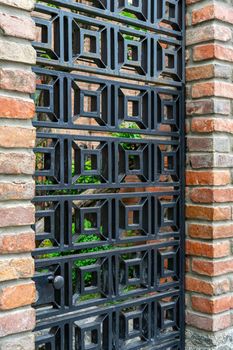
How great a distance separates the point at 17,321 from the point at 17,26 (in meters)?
1.04

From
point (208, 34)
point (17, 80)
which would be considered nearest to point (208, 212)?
point (208, 34)

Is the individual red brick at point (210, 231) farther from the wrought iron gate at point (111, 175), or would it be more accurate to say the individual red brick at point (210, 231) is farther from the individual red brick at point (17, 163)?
the individual red brick at point (17, 163)

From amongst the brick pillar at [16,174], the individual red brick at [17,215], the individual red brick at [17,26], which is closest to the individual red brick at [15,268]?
the brick pillar at [16,174]

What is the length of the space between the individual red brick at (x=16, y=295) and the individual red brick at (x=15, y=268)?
0.03 metres

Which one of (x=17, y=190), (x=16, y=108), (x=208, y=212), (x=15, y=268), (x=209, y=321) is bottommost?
(x=209, y=321)

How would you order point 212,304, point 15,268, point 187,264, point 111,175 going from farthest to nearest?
1. point 187,264
2. point 212,304
3. point 111,175
4. point 15,268

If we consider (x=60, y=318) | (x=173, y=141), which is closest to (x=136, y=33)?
(x=173, y=141)

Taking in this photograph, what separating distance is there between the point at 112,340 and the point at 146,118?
1.07m

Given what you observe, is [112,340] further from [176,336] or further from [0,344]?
[0,344]

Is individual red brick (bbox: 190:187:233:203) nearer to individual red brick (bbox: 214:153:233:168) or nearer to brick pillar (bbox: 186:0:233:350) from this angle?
brick pillar (bbox: 186:0:233:350)

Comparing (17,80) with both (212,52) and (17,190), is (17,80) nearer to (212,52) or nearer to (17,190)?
(17,190)

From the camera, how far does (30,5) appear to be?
1.71m

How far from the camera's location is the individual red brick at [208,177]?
2395 mm

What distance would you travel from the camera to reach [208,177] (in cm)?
240
